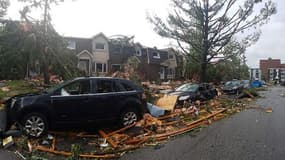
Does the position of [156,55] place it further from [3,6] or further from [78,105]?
[78,105]

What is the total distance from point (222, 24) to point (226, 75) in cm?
2161

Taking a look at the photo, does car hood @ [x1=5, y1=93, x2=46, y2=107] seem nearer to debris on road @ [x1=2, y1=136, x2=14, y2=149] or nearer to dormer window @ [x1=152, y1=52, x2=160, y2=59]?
debris on road @ [x1=2, y1=136, x2=14, y2=149]

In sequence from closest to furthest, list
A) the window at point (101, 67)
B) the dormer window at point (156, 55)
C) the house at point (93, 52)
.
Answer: the house at point (93, 52), the window at point (101, 67), the dormer window at point (156, 55)

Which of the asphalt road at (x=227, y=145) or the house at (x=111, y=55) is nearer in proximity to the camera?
the asphalt road at (x=227, y=145)

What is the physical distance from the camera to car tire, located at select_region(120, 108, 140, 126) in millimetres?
10266

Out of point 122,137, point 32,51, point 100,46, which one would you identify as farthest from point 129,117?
point 100,46

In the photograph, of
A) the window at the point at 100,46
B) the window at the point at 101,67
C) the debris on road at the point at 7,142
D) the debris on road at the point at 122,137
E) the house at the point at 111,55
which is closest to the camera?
the debris on road at the point at 122,137

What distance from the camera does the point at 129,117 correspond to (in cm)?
1041

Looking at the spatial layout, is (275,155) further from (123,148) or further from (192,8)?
(192,8)

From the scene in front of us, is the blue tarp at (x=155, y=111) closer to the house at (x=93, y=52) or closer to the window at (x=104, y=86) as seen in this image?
the window at (x=104, y=86)

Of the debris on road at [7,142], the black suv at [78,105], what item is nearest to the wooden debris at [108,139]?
the black suv at [78,105]

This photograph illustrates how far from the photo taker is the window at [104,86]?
32.8ft

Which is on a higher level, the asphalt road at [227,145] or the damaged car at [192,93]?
the damaged car at [192,93]

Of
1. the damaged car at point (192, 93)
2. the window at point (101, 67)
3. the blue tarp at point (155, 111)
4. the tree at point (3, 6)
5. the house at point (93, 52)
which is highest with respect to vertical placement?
the tree at point (3, 6)
